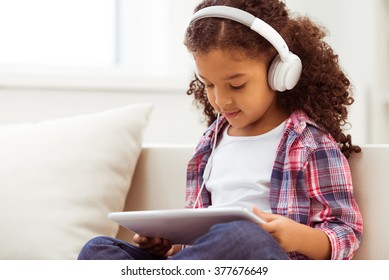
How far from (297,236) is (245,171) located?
223 millimetres

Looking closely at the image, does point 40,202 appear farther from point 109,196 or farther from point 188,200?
point 188,200

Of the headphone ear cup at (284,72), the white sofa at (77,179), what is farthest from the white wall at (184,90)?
the headphone ear cup at (284,72)

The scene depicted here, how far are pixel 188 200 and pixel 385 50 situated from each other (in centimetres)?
113

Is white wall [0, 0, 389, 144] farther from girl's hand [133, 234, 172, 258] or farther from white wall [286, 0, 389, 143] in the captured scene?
girl's hand [133, 234, 172, 258]

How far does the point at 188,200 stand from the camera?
1.44 m

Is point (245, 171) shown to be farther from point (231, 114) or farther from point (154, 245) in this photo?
point (154, 245)

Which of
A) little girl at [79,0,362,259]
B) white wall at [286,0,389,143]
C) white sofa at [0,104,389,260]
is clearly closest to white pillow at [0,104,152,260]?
white sofa at [0,104,389,260]

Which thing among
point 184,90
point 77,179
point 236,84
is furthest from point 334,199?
point 184,90

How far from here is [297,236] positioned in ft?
3.70

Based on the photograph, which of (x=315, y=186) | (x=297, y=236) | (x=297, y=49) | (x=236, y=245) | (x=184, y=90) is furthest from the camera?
(x=184, y=90)

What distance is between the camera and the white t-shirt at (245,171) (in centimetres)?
128

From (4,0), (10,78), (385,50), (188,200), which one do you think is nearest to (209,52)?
(188,200)

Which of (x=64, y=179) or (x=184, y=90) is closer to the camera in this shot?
(x=64, y=179)
